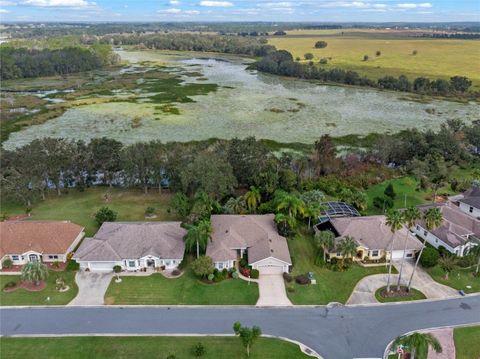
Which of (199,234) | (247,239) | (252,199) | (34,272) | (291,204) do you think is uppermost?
(291,204)

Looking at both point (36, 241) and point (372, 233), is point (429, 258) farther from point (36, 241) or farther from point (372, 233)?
point (36, 241)

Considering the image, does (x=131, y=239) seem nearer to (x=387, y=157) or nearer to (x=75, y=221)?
(x=75, y=221)

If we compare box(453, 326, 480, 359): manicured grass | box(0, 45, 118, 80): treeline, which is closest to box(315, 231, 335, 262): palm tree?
box(453, 326, 480, 359): manicured grass

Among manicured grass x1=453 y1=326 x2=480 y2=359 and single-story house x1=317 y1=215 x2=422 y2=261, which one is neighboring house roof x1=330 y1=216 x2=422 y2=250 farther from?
manicured grass x1=453 y1=326 x2=480 y2=359

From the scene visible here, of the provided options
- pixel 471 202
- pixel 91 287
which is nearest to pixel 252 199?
pixel 91 287

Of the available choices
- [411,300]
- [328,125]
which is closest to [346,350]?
→ [411,300]

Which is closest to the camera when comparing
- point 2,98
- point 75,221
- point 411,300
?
point 411,300

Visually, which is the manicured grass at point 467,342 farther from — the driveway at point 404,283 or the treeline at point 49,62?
the treeline at point 49,62
